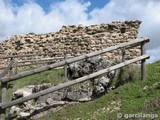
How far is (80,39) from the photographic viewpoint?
20.3 metres

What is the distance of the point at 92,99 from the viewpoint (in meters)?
9.41

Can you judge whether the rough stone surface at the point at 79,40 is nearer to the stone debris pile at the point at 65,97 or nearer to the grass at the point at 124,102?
the stone debris pile at the point at 65,97

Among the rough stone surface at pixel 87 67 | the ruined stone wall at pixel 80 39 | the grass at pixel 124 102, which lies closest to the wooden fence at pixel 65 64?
the grass at pixel 124 102

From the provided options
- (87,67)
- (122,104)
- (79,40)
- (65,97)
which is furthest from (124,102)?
(79,40)

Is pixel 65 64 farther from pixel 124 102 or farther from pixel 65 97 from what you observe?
pixel 124 102

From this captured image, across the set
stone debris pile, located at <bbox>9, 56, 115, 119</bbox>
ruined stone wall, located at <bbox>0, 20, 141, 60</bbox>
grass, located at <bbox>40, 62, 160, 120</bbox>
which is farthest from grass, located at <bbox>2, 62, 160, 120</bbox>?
ruined stone wall, located at <bbox>0, 20, 141, 60</bbox>

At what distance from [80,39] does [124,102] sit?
1236 centimetres

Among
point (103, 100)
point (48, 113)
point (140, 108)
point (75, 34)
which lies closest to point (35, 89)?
point (48, 113)

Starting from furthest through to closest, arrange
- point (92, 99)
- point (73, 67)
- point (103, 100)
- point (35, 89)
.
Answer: point (73, 67)
point (35, 89)
point (92, 99)
point (103, 100)

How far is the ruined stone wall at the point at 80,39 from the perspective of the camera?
19344 millimetres

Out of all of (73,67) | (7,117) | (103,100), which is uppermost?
(73,67)

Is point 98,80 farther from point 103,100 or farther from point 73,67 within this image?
point 73,67

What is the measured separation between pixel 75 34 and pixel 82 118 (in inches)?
519

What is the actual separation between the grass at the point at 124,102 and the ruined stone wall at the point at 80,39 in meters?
8.42
